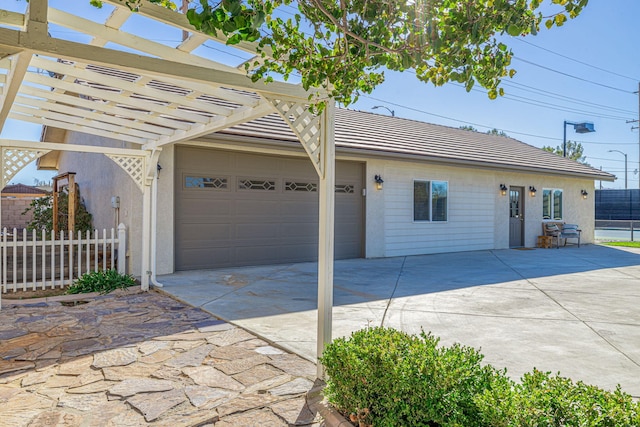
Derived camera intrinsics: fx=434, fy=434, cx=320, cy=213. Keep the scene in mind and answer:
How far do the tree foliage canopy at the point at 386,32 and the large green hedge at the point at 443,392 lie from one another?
156 centimetres

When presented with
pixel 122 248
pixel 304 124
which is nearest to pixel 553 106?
pixel 122 248

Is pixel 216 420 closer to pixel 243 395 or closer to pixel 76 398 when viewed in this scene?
pixel 243 395

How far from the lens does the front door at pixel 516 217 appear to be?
14.6 m

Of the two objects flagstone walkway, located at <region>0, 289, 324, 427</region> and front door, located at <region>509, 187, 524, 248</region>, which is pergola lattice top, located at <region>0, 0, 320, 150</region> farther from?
front door, located at <region>509, 187, 524, 248</region>

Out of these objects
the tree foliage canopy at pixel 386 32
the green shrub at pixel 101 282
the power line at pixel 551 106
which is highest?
the power line at pixel 551 106

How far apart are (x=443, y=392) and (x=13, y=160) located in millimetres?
6456

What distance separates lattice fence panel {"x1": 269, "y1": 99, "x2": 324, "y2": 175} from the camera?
11.4 ft

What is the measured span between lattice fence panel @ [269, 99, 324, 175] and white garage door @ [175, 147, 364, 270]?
568 centimetres

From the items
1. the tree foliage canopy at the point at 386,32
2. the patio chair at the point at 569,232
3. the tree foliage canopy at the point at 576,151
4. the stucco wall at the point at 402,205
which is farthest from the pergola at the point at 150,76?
the tree foliage canopy at the point at 576,151

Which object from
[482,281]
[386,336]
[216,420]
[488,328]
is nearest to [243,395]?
[216,420]

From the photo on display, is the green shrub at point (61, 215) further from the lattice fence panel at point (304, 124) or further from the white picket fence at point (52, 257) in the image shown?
the lattice fence panel at point (304, 124)

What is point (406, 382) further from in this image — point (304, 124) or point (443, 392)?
point (304, 124)

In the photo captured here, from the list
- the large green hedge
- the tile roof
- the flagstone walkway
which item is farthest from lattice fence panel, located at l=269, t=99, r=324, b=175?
the tile roof

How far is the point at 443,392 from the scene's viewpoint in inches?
87.4
